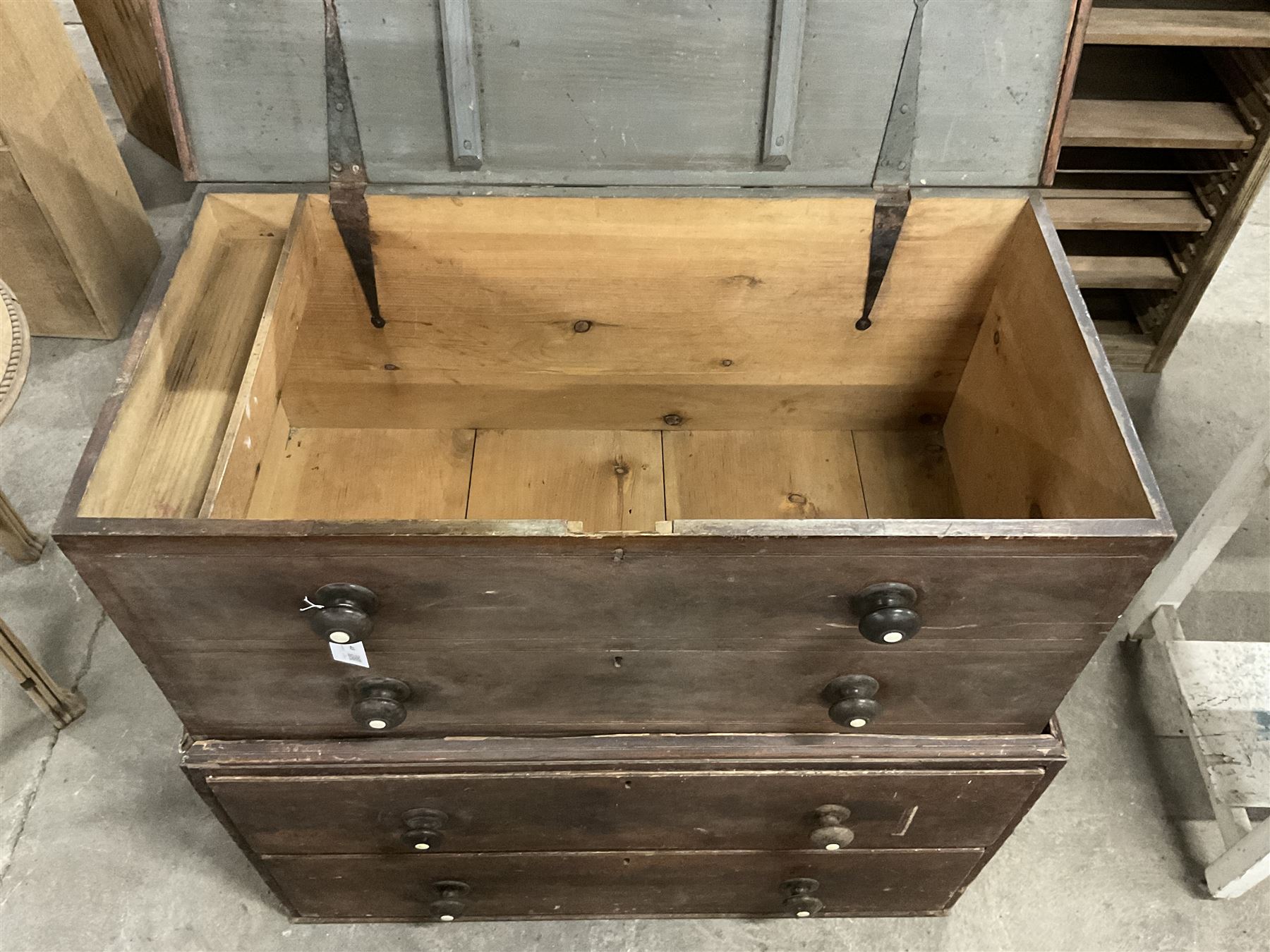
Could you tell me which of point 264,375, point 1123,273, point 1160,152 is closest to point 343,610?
point 264,375

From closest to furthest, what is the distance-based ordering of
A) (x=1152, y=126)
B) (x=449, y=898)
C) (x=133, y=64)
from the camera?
(x=449, y=898)
(x=1152, y=126)
(x=133, y=64)

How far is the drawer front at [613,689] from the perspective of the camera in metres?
1.32

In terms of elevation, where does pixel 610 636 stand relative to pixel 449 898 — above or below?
above

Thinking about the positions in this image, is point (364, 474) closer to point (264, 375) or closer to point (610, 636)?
point (264, 375)

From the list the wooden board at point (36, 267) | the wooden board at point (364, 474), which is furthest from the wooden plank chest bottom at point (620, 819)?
the wooden board at point (36, 267)

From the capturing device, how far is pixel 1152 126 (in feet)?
6.98

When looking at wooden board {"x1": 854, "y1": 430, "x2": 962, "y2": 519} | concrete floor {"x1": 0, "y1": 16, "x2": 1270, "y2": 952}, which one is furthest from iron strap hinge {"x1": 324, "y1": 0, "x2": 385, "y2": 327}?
concrete floor {"x1": 0, "y1": 16, "x2": 1270, "y2": 952}

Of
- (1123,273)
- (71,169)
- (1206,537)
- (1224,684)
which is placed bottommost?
(1224,684)

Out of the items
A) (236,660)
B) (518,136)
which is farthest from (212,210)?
(236,660)

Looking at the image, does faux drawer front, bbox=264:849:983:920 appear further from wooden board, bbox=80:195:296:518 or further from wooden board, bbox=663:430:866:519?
wooden board, bbox=80:195:296:518

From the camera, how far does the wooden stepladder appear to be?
1843 millimetres

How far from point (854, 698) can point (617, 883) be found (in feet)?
2.08

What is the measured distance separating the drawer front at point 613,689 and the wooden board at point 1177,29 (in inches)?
51.5

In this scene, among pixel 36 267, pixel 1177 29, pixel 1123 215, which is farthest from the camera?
pixel 36 267
